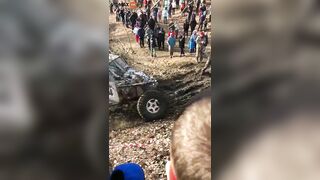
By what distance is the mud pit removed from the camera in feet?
10.2

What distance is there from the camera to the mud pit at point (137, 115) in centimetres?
312

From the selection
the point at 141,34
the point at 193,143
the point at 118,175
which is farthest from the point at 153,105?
the point at 118,175

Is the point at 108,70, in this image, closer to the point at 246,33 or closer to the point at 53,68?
the point at 53,68

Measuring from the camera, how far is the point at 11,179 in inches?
120

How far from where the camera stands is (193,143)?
3117 mm

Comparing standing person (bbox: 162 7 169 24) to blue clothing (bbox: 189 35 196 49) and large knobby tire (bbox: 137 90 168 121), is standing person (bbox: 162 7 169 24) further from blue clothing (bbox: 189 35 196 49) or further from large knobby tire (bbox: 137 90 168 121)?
large knobby tire (bbox: 137 90 168 121)

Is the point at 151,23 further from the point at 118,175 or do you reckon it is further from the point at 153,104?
the point at 118,175

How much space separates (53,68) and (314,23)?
1625 millimetres

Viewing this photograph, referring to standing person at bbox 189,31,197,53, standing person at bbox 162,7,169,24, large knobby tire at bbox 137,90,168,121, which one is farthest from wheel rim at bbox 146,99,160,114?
standing person at bbox 162,7,169,24

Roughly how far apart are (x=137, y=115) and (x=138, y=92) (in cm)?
15

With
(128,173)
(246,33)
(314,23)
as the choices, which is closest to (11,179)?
(128,173)

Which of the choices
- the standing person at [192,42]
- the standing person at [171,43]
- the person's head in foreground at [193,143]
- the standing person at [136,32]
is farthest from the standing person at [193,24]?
the person's head in foreground at [193,143]

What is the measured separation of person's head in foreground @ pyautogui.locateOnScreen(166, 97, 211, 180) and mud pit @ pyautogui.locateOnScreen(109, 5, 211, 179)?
56 mm

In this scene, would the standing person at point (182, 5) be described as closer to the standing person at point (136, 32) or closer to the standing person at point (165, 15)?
the standing person at point (165, 15)
